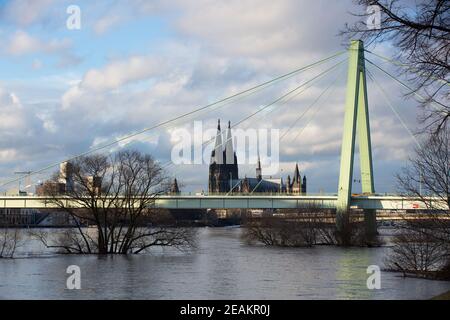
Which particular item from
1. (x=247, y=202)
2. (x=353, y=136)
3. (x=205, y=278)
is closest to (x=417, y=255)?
(x=205, y=278)

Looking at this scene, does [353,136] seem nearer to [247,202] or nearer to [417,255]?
[247,202]

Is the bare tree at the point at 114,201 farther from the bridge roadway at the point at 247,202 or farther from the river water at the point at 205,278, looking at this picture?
the bridge roadway at the point at 247,202

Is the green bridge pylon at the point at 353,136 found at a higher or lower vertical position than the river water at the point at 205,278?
higher

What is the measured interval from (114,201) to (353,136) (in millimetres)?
20903

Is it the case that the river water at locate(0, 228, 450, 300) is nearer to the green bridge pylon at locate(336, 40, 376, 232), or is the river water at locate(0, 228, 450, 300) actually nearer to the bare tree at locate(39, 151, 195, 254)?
the bare tree at locate(39, 151, 195, 254)

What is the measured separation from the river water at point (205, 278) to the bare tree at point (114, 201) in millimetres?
3349

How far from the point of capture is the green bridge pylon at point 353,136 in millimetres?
57281

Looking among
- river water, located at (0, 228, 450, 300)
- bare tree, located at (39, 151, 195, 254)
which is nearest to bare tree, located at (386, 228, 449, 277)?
river water, located at (0, 228, 450, 300)

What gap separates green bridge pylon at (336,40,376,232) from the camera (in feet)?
188

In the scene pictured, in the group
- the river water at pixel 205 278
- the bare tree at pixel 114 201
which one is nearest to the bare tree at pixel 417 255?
the river water at pixel 205 278

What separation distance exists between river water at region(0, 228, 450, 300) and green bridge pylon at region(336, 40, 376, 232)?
12.0 metres

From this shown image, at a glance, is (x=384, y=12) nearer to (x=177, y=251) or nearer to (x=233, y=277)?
(x=233, y=277)
